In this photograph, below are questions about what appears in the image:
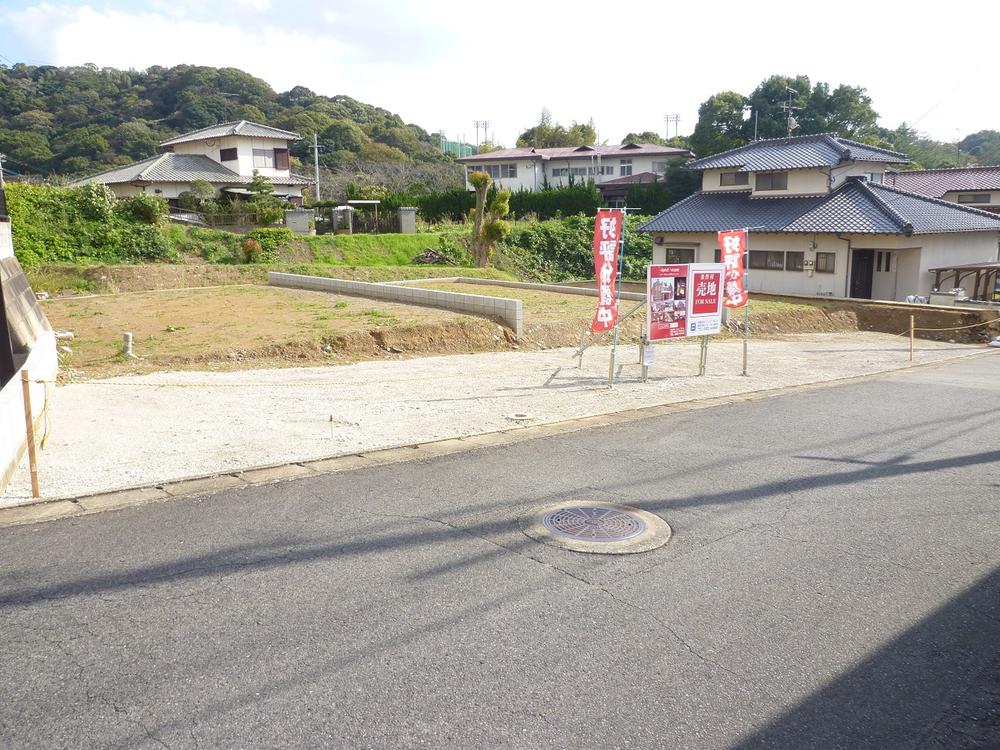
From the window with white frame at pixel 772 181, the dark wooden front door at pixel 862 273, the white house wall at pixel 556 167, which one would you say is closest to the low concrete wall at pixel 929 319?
the dark wooden front door at pixel 862 273

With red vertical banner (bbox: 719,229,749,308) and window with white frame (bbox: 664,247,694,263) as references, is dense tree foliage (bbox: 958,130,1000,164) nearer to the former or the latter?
window with white frame (bbox: 664,247,694,263)

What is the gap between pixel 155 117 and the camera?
6203 cm

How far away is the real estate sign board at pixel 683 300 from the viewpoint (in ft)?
41.3

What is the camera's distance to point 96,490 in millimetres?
6684

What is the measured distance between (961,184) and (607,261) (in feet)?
117

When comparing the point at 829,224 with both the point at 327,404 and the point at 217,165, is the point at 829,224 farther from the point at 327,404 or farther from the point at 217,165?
the point at 217,165

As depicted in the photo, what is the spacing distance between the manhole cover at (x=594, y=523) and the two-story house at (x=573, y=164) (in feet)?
154

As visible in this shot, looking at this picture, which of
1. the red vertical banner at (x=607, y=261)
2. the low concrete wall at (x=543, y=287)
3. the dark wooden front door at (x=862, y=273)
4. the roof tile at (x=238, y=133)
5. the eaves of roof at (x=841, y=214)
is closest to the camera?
the red vertical banner at (x=607, y=261)

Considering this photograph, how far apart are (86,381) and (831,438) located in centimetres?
1064

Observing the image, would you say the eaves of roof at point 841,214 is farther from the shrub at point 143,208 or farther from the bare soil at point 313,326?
the shrub at point 143,208

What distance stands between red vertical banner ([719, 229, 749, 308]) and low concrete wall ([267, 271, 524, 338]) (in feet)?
15.6

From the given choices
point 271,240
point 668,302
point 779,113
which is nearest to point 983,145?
point 779,113

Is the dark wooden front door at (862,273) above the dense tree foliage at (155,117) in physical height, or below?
below

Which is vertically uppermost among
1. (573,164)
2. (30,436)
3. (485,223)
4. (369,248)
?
(573,164)
